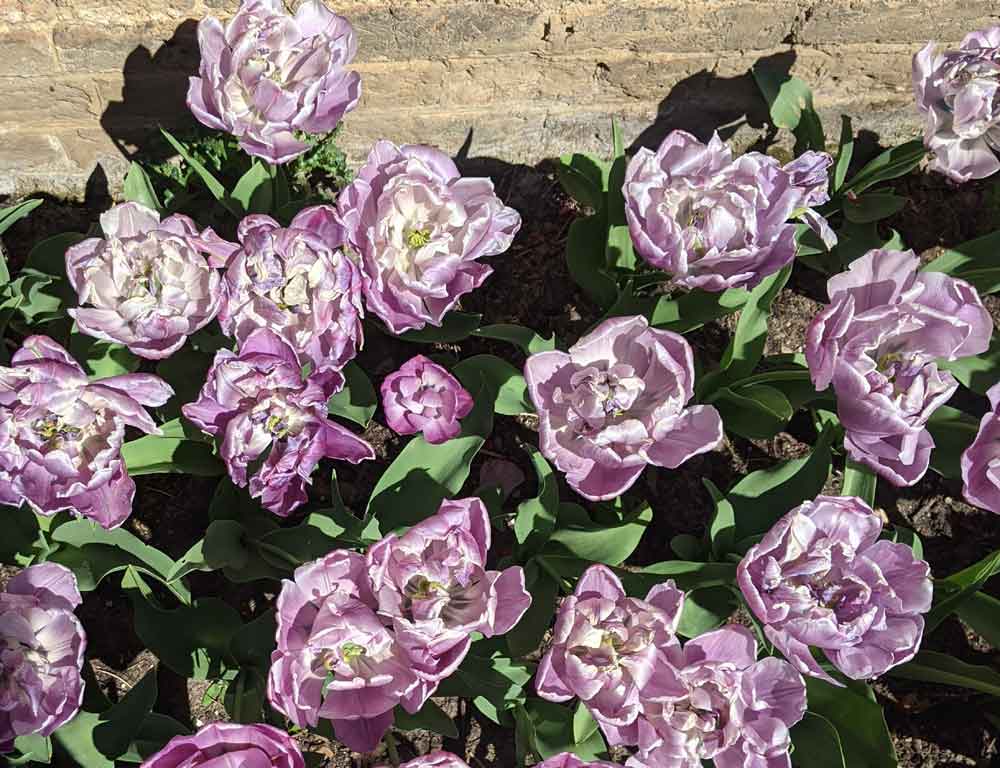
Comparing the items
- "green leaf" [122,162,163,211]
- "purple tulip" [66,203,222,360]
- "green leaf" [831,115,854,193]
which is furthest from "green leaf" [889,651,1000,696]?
"green leaf" [122,162,163,211]

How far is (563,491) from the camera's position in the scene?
2.24 meters

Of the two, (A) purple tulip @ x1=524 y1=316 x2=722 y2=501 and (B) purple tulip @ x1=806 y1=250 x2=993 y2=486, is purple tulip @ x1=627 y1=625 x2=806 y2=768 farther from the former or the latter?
(B) purple tulip @ x1=806 y1=250 x2=993 y2=486

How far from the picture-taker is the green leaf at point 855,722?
1.71 metres

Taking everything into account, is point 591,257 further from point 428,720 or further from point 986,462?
point 428,720

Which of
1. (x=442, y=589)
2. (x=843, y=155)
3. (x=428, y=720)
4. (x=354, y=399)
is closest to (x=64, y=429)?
(x=354, y=399)

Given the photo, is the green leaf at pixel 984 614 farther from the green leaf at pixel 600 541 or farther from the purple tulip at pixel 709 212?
the purple tulip at pixel 709 212

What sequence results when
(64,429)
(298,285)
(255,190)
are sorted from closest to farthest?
(64,429) → (298,285) → (255,190)

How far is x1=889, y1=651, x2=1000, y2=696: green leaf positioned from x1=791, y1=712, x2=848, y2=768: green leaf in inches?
11.2

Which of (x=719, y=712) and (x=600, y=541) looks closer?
(x=719, y=712)

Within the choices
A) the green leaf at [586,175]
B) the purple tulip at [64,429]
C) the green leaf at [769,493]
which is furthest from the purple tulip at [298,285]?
the green leaf at [769,493]

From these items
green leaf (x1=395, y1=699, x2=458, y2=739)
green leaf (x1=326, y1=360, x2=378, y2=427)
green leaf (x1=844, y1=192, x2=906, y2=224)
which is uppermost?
green leaf (x1=844, y1=192, x2=906, y2=224)

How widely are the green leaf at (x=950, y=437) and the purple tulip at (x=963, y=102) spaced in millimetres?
555

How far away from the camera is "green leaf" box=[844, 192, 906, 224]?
2.29m

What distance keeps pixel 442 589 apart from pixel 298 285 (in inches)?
23.7
